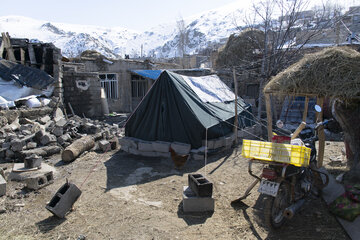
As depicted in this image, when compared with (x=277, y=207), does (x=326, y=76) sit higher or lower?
higher

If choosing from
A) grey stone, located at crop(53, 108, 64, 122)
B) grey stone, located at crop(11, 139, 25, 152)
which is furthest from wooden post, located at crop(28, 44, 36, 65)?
grey stone, located at crop(11, 139, 25, 152)

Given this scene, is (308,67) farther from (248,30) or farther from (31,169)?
(248,30)

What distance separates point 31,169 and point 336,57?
6.16 metres

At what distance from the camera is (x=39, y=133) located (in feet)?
25.1

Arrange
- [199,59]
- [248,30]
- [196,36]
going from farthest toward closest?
[196,36], [199,59], [248,30]

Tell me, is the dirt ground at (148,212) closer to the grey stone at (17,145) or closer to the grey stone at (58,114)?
the grey stone at (17,145)

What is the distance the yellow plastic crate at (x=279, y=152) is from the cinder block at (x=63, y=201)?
2.70m

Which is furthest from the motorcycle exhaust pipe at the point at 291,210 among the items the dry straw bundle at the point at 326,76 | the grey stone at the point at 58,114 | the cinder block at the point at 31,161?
the grey stone at the point at 58,114

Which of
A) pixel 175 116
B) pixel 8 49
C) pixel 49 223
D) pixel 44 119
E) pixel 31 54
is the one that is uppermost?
pixel 8 49

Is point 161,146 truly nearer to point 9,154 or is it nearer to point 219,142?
point 219,142

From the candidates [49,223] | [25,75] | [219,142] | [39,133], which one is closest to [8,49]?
[25,75]

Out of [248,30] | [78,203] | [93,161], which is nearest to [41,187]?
[78,203]

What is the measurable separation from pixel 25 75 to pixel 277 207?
10.8 meters

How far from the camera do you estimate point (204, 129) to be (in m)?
6.60
